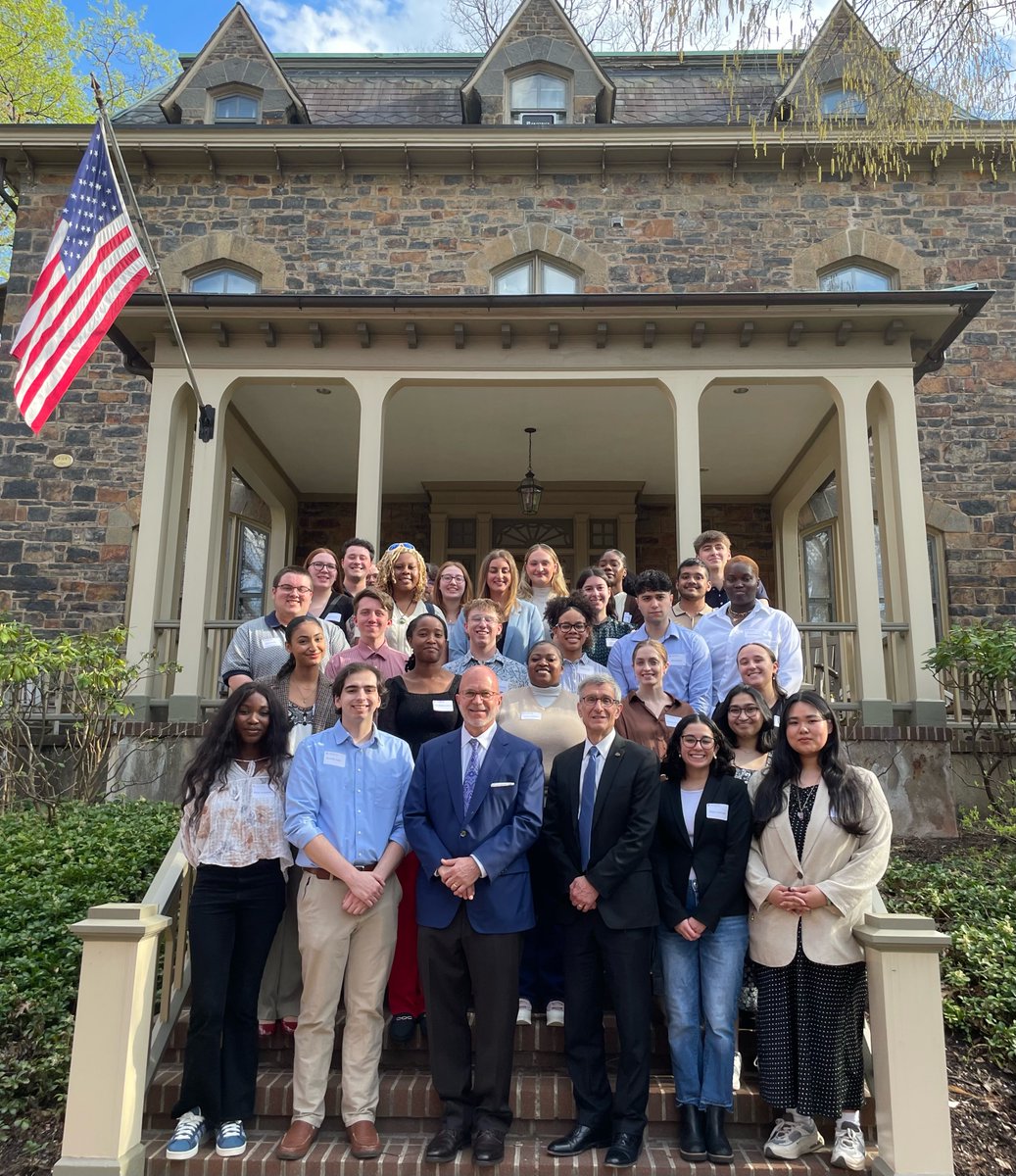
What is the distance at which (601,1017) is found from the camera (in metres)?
3.56

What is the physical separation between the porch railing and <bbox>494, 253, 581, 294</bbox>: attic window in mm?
9293

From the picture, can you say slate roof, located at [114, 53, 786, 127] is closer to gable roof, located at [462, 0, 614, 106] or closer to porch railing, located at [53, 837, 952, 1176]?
gable roof, located at [462, 0, 614, 106]

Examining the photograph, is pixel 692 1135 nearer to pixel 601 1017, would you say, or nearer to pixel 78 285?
pixel 601 1017

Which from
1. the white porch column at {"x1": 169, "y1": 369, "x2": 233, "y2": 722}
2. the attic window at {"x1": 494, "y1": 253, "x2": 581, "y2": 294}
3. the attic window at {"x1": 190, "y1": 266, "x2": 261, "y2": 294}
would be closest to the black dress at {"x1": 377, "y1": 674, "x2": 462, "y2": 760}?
the white porch column at {"x1": 169, "y1": 369, "x2": 233, "y2": 722}

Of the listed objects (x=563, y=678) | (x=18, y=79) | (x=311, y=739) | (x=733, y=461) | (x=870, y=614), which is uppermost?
(x=18, y=79)

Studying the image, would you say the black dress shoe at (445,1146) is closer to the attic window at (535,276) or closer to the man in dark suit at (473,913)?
the man in dark suit at (473,913)

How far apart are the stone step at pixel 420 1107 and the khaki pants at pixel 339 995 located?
0.52 feet

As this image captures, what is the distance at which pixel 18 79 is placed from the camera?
16.8m

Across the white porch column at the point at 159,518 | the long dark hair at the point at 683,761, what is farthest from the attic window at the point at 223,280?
the long dark hair at the point at 683,761

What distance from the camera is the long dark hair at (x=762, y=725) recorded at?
13.0 ft

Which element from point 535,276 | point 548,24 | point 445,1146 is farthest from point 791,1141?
point 548,24

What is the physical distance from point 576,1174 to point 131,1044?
62.9 inches

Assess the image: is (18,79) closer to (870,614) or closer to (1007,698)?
(870,614)

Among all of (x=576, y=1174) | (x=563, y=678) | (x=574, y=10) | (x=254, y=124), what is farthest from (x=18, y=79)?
(x=576, y=1174)
